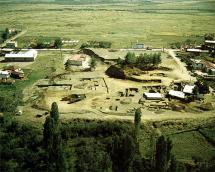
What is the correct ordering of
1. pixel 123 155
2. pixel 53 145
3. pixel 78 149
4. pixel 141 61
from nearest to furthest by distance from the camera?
pixel 123 155 → pixel 53 145 → pixel 78 149 → pixel 141 61

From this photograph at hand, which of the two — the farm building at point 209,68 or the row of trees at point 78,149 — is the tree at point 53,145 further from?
the farm building at point 209,68

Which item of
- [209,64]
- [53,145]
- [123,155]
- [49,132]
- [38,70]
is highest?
[209,64]

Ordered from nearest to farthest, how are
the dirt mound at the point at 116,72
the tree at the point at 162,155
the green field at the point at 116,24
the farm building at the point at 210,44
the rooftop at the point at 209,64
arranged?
the tree at the point at 162,155, the dirt mound at the point at 116,72, the rooftop at the point at 209,64, the farm building at the point at 210,44, the green field at the point at 116,24

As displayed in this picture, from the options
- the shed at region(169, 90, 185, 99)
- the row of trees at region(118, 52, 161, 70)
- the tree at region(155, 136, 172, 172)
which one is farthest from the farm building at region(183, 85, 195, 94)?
the tree at region(155, 136, 172, 172)

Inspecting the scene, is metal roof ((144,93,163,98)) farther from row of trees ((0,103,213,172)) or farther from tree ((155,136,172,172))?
tree ((155,136,172,172))

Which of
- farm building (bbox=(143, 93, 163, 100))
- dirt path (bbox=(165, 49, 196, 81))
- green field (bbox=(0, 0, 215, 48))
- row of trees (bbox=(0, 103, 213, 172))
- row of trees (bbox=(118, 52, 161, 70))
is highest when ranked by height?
green field (bbox=(0, 0, 215, 48))

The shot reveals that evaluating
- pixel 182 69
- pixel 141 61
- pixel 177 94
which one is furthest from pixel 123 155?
pixel 182 69

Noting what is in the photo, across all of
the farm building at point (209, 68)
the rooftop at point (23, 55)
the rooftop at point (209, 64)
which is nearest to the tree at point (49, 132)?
the farm building at point (209, 68)

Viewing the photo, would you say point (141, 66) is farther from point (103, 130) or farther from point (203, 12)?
point (203, 12)

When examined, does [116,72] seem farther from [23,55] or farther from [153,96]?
[23,55]
